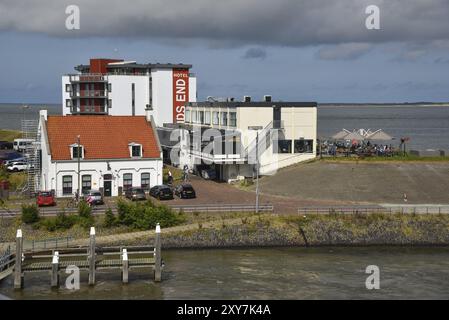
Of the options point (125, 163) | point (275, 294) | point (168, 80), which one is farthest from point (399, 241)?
point (168, 80)

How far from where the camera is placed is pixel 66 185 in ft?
185

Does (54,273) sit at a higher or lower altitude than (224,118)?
lower

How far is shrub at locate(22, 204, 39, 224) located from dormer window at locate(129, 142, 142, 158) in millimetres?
13547

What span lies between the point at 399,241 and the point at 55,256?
2462 centimetres

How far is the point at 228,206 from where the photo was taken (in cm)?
5078

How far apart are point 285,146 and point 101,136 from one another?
19850 mm

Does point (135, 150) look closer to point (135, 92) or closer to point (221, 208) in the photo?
point (221, 208)

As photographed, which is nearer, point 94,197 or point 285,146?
point 94,197

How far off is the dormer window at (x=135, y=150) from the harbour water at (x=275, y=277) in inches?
657

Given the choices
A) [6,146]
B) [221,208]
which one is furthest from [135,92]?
[221,208]

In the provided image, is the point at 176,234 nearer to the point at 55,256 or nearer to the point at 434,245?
the point at 55,256

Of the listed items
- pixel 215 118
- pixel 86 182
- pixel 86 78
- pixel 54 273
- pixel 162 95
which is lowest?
pixel 54 273

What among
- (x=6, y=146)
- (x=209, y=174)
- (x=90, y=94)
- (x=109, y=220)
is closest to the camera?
(x=109, y=220)

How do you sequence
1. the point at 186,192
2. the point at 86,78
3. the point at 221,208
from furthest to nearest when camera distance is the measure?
the point at 86,78 → the point at 186,192 → the point at 221,208
